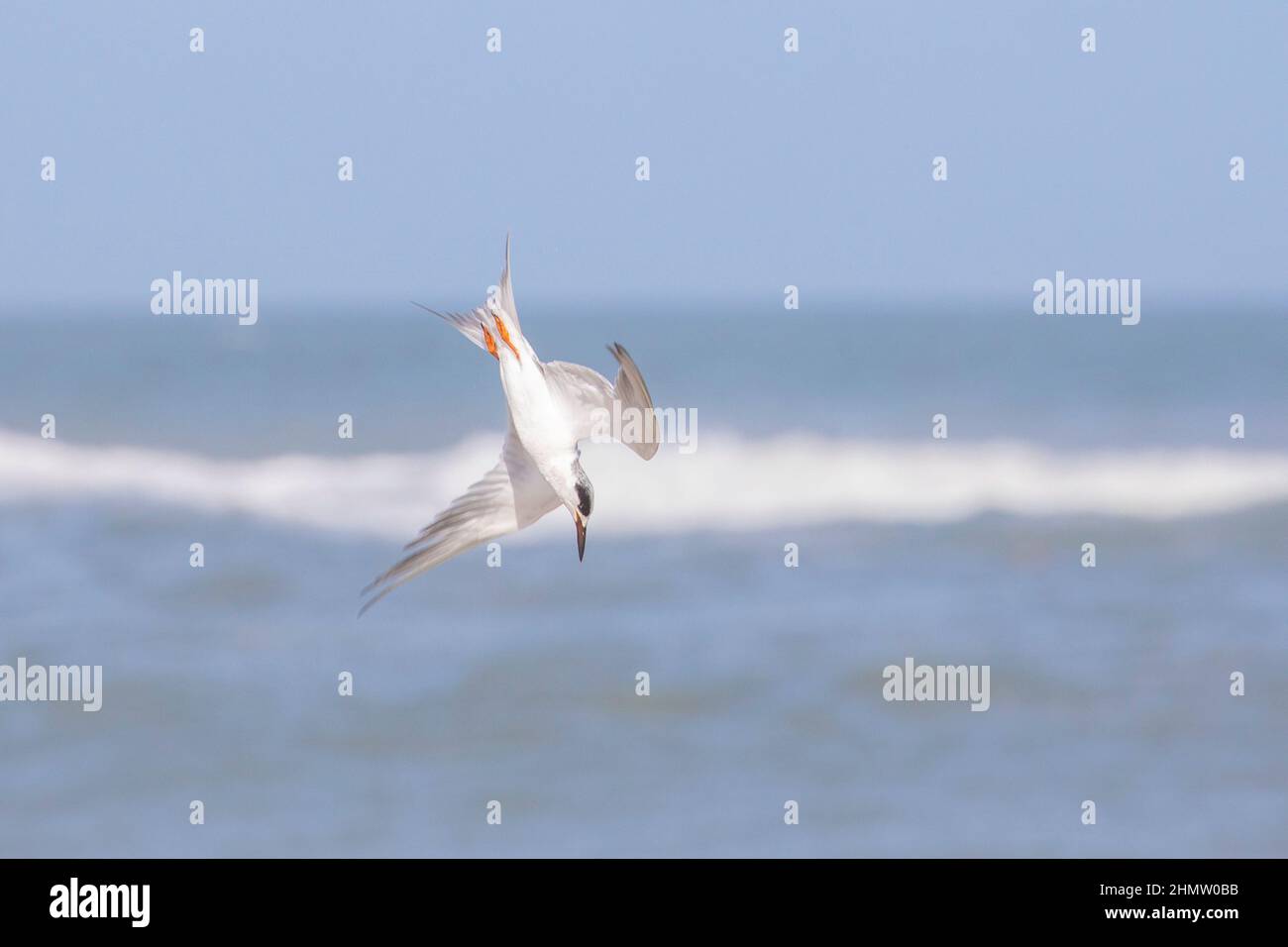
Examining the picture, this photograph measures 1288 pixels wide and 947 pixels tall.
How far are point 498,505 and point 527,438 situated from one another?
476 mm

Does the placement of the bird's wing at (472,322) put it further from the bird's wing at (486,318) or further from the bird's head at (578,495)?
the bird's head at (578,495)

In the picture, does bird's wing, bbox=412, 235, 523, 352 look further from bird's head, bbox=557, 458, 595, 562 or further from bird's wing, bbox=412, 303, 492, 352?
bird's head, bbox=557, 458, 595, 562

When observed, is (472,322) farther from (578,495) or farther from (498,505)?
(498,505)

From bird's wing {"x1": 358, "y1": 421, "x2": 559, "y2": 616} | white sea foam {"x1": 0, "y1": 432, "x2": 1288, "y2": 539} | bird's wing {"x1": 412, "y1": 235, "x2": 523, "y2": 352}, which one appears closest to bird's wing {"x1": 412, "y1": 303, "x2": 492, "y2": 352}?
bird's wing {"x1": 412, "y1": 235, "x2": 523, "y2": 352}

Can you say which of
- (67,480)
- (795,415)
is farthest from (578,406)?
(795,415)

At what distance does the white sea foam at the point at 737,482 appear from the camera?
14.6m

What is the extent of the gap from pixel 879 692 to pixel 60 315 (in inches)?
1136

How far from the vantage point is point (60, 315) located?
113 feet

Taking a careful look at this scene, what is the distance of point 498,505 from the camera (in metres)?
A: 3.71

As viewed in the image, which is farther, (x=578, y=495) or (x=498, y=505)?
(x=498, y=505)

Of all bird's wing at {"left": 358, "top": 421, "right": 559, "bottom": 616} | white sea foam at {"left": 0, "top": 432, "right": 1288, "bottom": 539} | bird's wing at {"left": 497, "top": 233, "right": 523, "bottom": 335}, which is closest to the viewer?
bird's wing at {"left": 497, "top": 233, "right": 523, "bottom": 335}

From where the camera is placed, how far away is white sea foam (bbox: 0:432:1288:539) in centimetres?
1462

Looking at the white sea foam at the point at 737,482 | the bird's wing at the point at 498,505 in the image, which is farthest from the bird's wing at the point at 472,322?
the white sea foam at the point at 737,482

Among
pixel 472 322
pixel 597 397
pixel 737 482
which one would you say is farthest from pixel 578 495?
pixel 737 482
